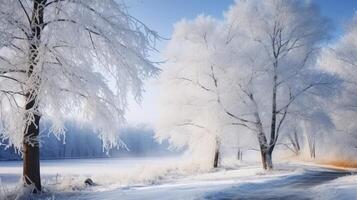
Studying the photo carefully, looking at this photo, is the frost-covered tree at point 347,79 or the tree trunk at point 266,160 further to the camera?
the frost-covered tree at point 347,79

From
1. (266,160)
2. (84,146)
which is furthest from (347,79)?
(84,146)

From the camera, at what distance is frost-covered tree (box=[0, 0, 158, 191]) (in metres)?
11.1

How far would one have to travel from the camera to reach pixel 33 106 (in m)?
11.0

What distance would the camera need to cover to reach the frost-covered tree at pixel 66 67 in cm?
1115

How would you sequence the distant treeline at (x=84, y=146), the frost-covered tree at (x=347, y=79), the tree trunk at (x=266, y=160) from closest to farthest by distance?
the tree trunk at (x=266, y=160)
the frost-covered tree at (x=347, y=79)
the distant treeline at (x=84, y=146)

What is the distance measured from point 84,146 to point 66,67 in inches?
5264

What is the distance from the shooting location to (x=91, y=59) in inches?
487

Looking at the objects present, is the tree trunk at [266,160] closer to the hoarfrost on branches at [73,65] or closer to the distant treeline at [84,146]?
the hoarfrost on branches at [73,65]

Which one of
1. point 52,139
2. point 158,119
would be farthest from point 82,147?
point 158,119

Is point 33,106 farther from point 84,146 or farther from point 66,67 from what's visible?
point 84,146

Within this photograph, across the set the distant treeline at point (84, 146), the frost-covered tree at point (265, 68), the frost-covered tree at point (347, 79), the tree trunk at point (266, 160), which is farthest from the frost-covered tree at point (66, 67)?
the distant treeline at point (84, 146)

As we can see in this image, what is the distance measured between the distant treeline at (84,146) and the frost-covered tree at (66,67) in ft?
243

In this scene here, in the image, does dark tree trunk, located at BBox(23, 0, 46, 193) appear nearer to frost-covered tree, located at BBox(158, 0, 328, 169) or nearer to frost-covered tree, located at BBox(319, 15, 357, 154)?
frost-covered tree, located at BBox(158, 0, 328, 169)

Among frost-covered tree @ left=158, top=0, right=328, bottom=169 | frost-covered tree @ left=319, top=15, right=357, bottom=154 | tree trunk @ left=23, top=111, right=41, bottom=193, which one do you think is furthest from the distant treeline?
tree trunk @ left=23, top=111, right=41, bottom=193
